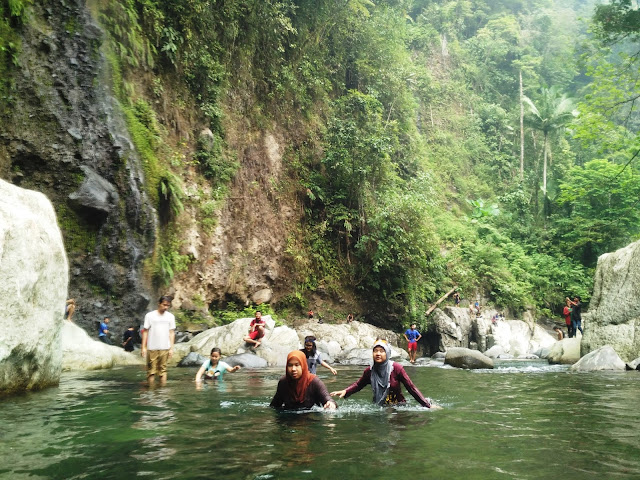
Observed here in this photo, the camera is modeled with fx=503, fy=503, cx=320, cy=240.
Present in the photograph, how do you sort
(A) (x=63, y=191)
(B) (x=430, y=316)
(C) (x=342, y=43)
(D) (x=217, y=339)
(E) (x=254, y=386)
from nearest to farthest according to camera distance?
1. (E) (x=254, y=386)
2. (A) (x=63, y=191)
3. (D) (x=217, y=339)
4. (B) (x=430, y=316)
5. (C) (x=342, y=43)

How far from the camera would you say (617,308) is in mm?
13906

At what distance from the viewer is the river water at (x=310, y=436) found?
3.54 meters

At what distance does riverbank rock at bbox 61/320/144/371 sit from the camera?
426 inches

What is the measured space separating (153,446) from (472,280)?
2565 centimetres

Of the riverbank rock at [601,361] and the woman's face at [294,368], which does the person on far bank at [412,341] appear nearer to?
the riverbank rock at [601,361]

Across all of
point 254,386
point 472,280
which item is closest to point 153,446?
point 254,386

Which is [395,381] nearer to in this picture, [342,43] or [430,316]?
[430,316]

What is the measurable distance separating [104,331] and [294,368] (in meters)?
9.26

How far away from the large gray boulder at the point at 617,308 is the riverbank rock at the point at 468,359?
9.69 feet

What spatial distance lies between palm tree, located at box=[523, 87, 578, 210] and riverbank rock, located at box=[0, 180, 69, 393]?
35.0m

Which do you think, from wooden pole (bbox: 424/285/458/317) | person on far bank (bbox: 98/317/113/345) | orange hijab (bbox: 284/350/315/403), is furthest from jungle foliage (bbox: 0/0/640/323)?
orange hijab (bbox: 284/350/315/403)

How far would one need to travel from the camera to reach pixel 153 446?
13.9 feet

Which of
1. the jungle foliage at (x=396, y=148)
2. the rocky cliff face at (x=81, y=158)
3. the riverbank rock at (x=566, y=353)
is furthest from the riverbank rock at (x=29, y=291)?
the riverbank rock at (x=566, y=353)

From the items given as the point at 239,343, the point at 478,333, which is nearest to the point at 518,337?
the point at 478,333
